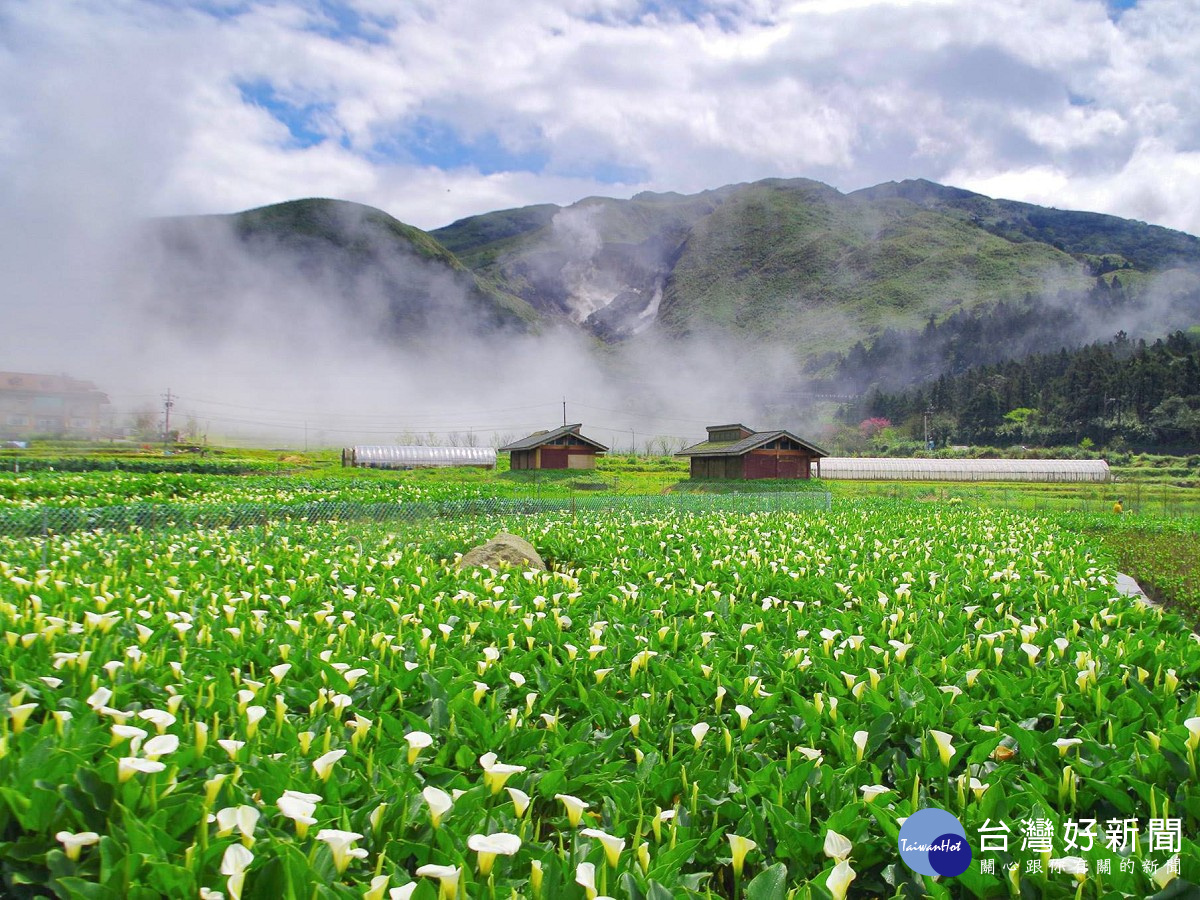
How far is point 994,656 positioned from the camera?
502 cm

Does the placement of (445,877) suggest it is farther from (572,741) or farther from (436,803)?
(572,741)

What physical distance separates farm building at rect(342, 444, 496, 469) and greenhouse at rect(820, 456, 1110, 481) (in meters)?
31.0

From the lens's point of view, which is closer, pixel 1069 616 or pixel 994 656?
pixel 994 656

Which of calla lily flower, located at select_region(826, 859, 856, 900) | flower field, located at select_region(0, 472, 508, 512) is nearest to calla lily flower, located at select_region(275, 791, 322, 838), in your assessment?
calla lily flower, located at select_region(826, 859, 856, 900)

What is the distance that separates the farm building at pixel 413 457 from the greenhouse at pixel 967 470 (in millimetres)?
31048

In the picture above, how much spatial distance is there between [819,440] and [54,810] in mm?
98655

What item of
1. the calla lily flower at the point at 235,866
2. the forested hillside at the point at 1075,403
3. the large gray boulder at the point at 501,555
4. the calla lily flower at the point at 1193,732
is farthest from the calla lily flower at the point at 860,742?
the forested hillside at the point at 1075,403

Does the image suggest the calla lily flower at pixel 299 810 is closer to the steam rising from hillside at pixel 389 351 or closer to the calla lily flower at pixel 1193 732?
the calla lily flower at pixel 1193 732

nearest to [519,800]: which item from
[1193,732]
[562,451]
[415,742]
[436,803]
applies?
[436,803]

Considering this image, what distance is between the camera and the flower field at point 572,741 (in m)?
2.38

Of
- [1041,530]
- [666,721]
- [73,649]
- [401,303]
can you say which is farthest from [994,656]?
[401,303]

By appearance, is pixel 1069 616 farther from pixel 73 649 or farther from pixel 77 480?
pixel 77 480

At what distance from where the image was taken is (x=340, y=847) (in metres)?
2.24

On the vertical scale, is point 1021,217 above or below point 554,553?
above
